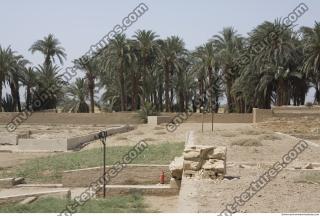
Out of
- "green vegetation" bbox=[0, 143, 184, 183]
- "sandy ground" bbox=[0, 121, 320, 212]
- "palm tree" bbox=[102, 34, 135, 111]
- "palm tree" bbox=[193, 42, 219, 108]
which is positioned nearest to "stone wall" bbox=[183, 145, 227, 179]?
"sandy ground" bbox=[0, 121, 320, 212]

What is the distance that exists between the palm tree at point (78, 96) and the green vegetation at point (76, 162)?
104 feet

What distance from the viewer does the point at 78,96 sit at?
54125 millimetres

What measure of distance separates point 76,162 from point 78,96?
35.1 meters

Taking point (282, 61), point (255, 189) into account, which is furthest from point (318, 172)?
point (282, 61)

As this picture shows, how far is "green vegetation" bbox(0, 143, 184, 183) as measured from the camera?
18062 mm

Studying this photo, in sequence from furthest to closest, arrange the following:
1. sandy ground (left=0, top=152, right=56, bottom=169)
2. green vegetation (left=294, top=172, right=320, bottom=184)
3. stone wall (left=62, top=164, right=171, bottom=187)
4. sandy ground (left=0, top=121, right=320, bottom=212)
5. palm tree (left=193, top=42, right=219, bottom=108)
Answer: palm tree (left=193, top=42, right=219, bottom=108) < sandy ground (left=0, top=152, right=56, bottom=169) < stone wall (left=62, top=164, right=171, bottom=187) < green vegetation (left=294, top=172, right=320, bottom=184) < sandy ground (left=0, top=121, right=320, bottom=212)

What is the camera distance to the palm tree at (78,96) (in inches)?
2114

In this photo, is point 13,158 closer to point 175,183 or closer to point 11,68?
point 175,183

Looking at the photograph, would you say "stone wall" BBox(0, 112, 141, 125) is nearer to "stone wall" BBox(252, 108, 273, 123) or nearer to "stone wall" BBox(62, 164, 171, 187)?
"stone wall" BBox(252, 108, 273, 123)

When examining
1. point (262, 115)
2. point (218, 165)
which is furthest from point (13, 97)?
point (218, 165)

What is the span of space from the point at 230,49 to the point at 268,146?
2551 cm

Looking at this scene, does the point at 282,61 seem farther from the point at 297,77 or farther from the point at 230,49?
the point at 230,49

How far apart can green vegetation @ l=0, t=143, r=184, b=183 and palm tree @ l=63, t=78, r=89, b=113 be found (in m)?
31.8

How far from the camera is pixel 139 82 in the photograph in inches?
2093
